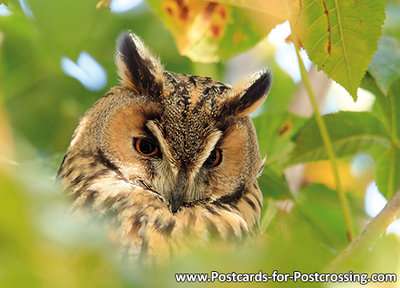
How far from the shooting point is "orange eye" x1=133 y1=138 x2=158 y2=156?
2.35m

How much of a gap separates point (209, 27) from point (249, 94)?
16.5 inches

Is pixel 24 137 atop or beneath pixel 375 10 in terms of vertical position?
atop

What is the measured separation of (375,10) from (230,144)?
1.08 metres

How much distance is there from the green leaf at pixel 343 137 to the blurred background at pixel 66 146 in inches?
4.2

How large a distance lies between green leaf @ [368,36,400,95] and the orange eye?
3.22 ft

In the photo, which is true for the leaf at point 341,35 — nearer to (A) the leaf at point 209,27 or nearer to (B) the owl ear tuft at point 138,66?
(A) the leaf at point 209,27

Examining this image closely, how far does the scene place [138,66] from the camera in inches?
96.3

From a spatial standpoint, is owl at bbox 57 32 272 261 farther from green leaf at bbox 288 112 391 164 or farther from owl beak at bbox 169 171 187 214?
green leaf at bbox 288 112 391 164

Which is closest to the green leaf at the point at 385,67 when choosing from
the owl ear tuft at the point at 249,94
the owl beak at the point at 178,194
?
the owl ear tuft at the point at 249,94

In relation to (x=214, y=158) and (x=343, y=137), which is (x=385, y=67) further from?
(x=214, y=158)

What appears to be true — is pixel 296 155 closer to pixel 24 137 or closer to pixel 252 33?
pixel 252 33

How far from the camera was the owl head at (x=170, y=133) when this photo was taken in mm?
2291

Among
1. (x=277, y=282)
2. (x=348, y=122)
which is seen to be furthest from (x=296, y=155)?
(x=277, y=282)

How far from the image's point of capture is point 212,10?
2.38m
